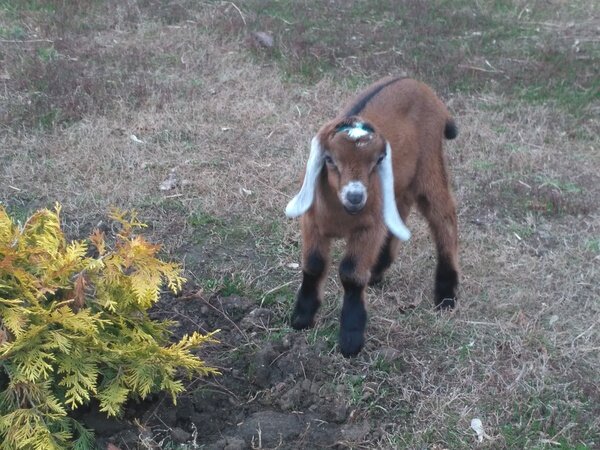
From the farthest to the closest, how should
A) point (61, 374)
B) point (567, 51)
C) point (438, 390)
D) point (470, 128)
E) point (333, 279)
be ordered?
point (567, 51)
point (470, 128)
point (333, 279)
point (438, 390)
point (61, 374)

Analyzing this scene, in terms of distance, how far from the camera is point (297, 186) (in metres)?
6.17

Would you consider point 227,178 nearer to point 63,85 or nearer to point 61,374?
point 63,85

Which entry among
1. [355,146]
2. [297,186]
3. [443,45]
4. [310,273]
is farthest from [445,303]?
[443,45]

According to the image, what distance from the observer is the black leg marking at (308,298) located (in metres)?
4.41

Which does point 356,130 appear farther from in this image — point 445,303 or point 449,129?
point 445,303

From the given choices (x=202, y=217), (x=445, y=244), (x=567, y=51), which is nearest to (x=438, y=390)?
(x=445, y=244)

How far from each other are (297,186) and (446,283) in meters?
1.65

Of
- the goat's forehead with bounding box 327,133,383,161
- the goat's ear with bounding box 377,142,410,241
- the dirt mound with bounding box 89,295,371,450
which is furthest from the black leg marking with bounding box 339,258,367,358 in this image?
the goat's forehead with bounding box 327,133,383,161

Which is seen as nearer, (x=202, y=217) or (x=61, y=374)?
(x=61, y=374)

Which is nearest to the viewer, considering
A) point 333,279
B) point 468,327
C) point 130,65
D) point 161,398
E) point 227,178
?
point 161,398

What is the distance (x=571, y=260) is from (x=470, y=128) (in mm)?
2051

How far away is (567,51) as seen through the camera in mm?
8828

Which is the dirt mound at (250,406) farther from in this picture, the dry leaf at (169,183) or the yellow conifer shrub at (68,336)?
the dry leaf at (169,183)

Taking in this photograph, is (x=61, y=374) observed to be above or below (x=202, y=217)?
above
